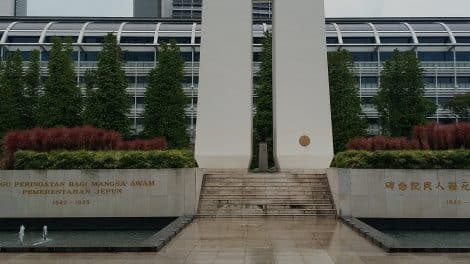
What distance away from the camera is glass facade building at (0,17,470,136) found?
45.2 m

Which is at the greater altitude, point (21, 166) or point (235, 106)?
point (235, 106)

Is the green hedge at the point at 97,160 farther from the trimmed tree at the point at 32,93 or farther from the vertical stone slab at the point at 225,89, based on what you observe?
the trimmed tree at the point at 32,93

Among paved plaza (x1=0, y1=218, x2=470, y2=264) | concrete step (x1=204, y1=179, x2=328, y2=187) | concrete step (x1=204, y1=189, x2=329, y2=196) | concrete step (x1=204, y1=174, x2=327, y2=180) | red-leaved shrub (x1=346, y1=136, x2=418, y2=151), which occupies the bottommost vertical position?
paved plaza (x1=0, y1=218, x2=470, y2=264)

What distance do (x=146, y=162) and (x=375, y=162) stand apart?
20.7 feet

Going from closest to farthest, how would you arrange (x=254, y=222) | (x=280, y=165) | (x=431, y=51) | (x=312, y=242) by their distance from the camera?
(x=312, y=242) → (x=254, y=222) → (x=280, y=165) → (x=431, y=51)

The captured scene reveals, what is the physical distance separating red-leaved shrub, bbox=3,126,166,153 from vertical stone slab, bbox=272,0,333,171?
224 inches

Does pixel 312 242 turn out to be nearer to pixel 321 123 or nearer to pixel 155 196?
pixel 155 196

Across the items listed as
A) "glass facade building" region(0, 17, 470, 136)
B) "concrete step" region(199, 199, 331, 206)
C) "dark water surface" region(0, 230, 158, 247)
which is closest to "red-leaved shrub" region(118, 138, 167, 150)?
"concrete step" region(199, 199, 331, 206)

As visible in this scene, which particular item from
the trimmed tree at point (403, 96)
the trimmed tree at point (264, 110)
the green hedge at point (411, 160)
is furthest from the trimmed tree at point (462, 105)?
the green hedge at point (411, 160)

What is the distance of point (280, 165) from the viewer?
1934 centimetres

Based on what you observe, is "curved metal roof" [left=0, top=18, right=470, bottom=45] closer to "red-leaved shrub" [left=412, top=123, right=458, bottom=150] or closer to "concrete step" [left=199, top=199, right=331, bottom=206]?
"red-leaved shrub" [left=412, top=123, right=458, bottom=150]

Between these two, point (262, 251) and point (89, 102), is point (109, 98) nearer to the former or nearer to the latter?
point (89, 102)

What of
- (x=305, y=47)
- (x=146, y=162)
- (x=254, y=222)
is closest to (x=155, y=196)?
(x=146, y=162)

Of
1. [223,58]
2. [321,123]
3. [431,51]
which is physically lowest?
[321,123]
